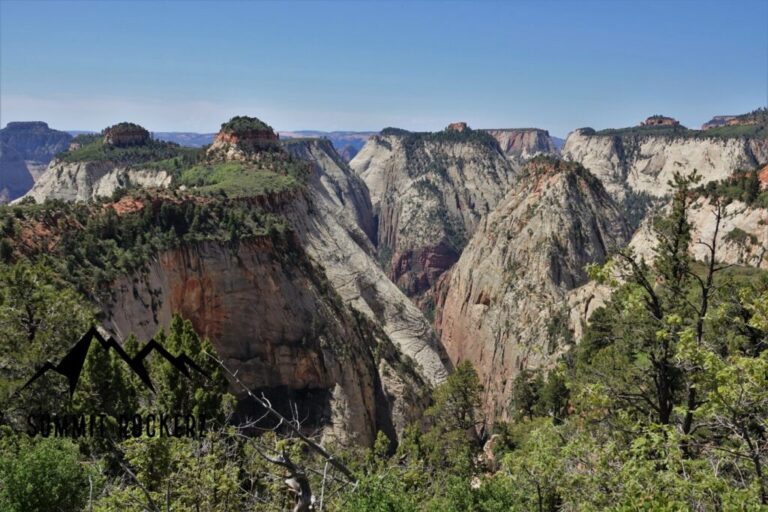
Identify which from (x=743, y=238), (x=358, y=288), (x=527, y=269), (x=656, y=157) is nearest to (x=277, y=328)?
(x=358, y=288)

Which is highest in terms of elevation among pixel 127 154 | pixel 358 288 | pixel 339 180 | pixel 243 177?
pixel 127 154

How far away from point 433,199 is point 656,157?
219 ft

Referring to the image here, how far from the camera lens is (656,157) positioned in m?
172

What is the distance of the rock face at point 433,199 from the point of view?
145250 mm

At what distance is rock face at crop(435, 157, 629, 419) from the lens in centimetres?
6850

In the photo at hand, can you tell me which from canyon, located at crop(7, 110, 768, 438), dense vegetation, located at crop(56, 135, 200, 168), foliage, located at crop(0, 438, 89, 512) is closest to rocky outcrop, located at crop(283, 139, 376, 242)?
canyon, located at crop(7, 110, 768, 438)

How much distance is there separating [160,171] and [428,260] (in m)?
74.7

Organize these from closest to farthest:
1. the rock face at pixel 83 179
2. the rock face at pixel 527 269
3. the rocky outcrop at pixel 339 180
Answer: the rock face at pixel 527 269
the rock face at pixel 83 179
the rocky outcrop at pixel 339 180

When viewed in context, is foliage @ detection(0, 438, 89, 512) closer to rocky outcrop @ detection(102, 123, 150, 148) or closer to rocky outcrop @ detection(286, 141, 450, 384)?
rocky outcrop @ detection(286, 141, 450, 384)

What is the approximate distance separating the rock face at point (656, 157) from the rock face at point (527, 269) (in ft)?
236

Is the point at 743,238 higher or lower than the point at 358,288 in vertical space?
higher

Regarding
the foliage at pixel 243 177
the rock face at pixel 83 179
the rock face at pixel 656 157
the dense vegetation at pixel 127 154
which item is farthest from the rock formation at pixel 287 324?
A: the rock face at pixel 656 157

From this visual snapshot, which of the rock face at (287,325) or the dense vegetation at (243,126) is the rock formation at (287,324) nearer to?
the rock face at (287,325)

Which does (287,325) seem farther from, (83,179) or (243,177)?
(83,179)
